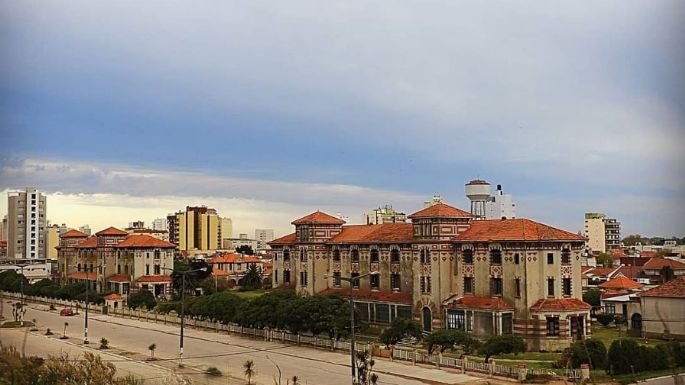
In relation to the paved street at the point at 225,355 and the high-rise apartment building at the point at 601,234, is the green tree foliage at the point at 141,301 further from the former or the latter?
the high-rise apartment building at the point at 601,234

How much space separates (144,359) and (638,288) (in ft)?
107

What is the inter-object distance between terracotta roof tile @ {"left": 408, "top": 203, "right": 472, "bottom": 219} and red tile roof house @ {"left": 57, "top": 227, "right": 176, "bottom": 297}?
1133 inches

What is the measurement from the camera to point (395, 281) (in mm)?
45375

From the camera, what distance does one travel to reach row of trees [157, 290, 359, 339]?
120ft

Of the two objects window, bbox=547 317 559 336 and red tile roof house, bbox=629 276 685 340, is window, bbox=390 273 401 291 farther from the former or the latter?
red tile roof house, bbox=629 276 685 340

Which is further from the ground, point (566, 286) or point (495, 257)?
point (495, 257)

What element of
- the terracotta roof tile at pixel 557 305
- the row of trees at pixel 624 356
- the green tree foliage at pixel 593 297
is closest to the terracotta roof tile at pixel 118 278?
the green tree foliage at pixel 593 297

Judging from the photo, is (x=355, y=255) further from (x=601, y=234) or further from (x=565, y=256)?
(x=601, y=234)

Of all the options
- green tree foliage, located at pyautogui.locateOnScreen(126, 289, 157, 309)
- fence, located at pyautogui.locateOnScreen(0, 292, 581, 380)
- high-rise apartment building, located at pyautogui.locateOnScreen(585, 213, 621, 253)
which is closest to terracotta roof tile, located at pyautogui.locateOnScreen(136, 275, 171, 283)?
fence, located at pyautogui.locateOnScreen(0, 292, 581, 380)

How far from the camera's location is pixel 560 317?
121 ft

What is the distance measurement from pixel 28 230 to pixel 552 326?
2385 inches

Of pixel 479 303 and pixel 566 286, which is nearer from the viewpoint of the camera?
pixel 566 286

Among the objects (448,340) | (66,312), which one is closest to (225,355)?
(448,340)

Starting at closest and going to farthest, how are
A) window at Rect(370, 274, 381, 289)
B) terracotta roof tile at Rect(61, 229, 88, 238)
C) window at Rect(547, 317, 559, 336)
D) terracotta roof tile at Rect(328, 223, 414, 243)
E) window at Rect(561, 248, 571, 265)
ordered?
window at Rect(547, 317, 559, 336) < window at Rect(561, 248, 571, 265) < terracotta roof tile at Rect(328, 223, 414, 243) < window at Rect(370, 274, 381, 289) < terracotta roof tile at Rect(61, 229, 88, 238)
